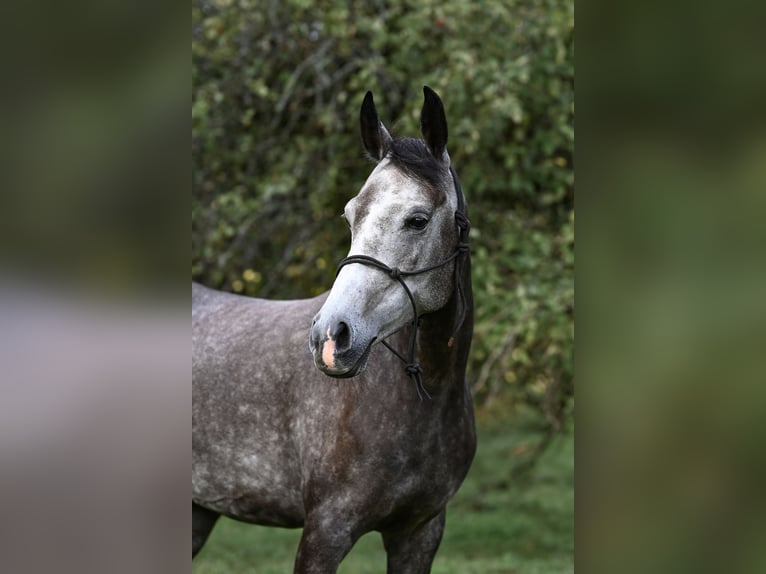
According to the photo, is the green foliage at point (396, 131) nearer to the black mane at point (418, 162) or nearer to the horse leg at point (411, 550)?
the horse leg at point (411, 550)

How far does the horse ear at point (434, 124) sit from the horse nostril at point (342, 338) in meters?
0.70

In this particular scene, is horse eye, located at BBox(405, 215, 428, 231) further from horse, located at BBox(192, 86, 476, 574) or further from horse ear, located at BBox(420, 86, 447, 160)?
horse ear, located at BBox(420, 86, 447, 160)

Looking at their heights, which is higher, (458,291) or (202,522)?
(458,291)

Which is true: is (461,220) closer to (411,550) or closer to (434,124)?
(434,124)

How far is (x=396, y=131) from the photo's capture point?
20.4 ft

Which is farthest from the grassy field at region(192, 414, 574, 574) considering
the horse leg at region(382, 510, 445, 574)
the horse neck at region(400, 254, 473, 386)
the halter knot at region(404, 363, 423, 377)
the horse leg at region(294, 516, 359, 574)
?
the halter knot at region(404, 363, 423, 377)

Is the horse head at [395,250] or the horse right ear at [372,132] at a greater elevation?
the horse right ear at [372,132]

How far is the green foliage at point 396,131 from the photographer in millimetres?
5867

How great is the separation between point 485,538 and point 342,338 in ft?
16.7

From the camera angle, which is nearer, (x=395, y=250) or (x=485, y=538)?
(x=395, y=250)

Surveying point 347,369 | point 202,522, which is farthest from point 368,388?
point 202,522

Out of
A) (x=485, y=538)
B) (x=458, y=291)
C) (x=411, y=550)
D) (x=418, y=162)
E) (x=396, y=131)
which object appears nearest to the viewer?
(x=418, y=162)

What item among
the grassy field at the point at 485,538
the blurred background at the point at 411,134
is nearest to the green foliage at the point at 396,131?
the blurred background at the point at 411,134
